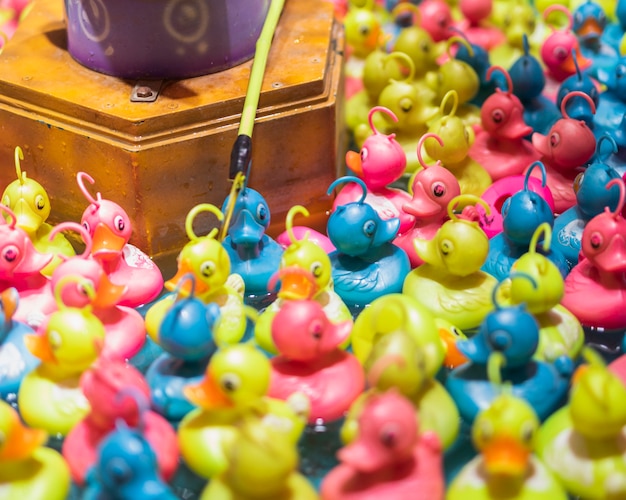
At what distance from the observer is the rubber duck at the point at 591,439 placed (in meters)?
1.29

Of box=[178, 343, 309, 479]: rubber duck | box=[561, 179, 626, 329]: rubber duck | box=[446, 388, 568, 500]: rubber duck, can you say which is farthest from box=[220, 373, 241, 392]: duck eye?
box=[561, 179, 626, 329]: rubber duck

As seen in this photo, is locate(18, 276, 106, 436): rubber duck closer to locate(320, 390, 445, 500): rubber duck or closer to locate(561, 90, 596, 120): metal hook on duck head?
locate(320, 390, 445, 500): rubber duck

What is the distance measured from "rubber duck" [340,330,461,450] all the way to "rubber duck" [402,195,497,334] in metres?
0.24

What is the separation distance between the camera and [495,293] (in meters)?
1.51

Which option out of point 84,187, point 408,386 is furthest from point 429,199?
point 84,187

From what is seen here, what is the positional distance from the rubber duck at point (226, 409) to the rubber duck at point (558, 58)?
3.91 ft

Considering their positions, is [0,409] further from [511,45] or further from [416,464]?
[511,45]

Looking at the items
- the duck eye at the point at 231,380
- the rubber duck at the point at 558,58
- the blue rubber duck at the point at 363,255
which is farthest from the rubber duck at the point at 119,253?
the rubber duck at the point at 558,58

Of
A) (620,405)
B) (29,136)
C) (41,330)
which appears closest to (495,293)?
(620,405)

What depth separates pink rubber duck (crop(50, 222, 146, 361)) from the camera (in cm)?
157

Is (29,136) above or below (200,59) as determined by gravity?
below

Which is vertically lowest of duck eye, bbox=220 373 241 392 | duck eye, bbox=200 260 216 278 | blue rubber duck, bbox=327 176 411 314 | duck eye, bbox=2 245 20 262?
blue rubber duck, bbox=327 176 411 314

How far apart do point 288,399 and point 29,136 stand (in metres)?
0.85

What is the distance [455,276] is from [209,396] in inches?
21.8
